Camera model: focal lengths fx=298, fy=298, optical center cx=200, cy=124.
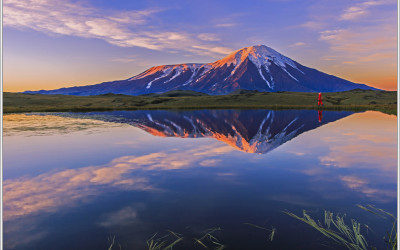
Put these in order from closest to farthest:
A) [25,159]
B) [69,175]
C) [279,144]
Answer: [69,175] → [25,159] → [279,144]

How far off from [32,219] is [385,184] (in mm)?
12290

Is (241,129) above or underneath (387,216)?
above

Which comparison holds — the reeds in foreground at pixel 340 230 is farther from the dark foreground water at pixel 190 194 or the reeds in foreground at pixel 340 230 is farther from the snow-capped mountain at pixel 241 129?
the snow-capped mountain at pixel 241 129

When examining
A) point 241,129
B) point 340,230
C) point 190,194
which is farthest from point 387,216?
point 241,129

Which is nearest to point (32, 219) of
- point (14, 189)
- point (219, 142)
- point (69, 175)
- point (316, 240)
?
point (14, 189)

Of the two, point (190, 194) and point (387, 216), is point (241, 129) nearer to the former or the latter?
point (190, 194)

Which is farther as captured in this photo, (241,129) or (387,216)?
(241,129)

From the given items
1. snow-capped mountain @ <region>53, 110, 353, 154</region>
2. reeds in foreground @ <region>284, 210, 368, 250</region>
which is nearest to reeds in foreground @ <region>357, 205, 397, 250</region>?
reeds in foreground @ <region>284, 210, 368, 250</region>

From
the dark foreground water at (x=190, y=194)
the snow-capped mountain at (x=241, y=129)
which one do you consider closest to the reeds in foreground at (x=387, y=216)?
the dark foreground water at (x=190, y=194)

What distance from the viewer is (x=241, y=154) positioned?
18250mm

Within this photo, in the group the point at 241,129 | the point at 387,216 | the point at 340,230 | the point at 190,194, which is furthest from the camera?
the point at 241,129

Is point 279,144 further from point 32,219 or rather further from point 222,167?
point 32,219

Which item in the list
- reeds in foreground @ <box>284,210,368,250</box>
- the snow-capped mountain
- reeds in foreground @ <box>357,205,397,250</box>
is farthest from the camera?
the snow-capped mountain

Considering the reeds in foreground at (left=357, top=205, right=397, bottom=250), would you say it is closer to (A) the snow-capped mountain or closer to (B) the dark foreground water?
(B) the dark foreground water
